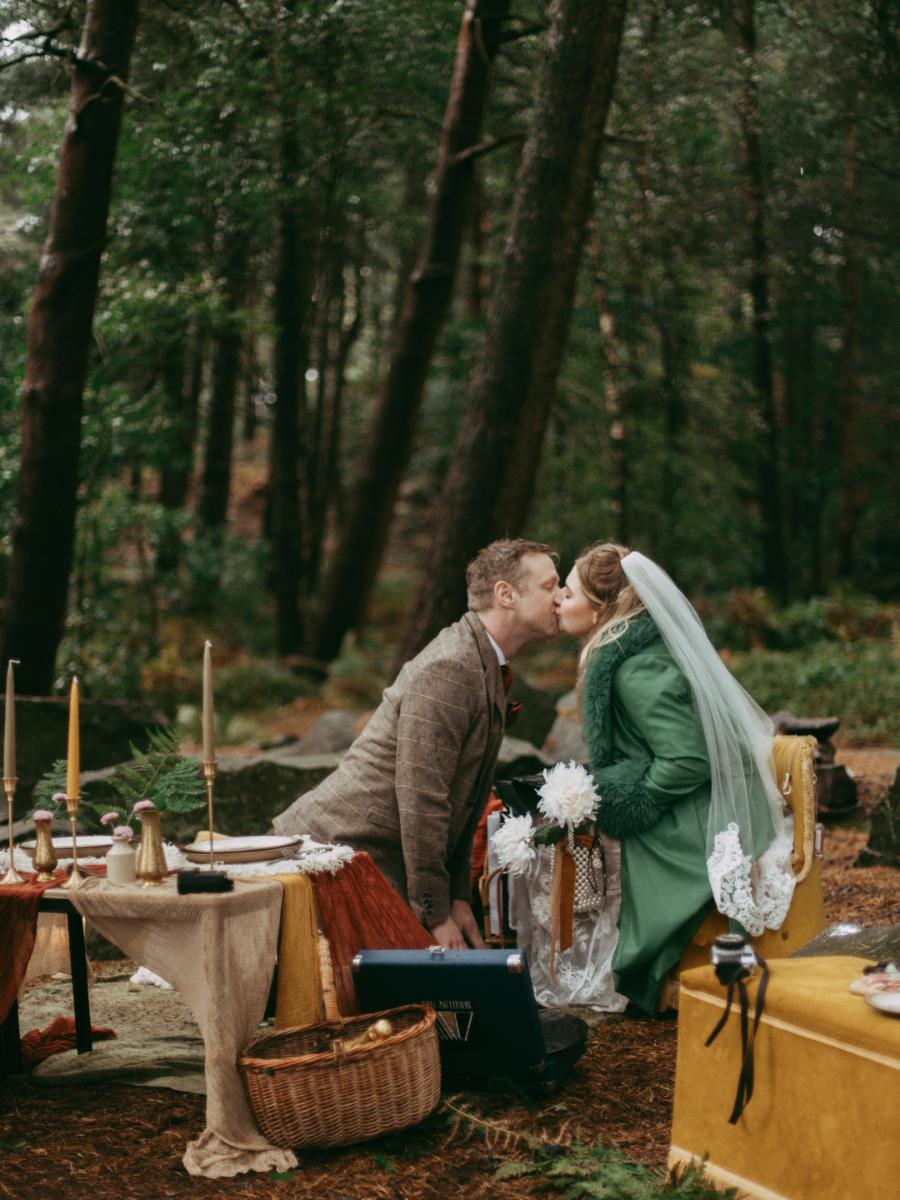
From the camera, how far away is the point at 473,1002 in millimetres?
→ 4414

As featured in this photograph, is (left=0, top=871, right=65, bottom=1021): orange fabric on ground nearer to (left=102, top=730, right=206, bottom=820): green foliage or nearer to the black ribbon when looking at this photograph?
(left=102, top=730, right=206, bottom=820): green foliage

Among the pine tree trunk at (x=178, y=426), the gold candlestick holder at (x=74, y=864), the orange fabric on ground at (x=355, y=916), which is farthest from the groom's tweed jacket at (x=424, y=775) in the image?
the pine tree trunk at (x=178, y=426)

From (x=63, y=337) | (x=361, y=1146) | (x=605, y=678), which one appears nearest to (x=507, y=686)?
(x=605, y=678)

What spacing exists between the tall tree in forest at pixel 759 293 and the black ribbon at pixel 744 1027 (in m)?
12.2

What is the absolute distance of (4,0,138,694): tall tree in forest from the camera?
28.4 feet

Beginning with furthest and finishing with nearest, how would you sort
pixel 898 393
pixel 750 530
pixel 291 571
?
pixel 898 393
pixel 750 530
pixel 291 571

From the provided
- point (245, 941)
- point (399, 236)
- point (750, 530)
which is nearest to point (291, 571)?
point (399, 236)

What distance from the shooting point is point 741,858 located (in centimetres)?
508

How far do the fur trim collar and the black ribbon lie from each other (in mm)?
1966

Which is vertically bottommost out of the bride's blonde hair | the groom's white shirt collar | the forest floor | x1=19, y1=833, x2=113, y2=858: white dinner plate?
the forest floor

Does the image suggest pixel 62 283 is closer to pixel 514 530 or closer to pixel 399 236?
pixel 514 530

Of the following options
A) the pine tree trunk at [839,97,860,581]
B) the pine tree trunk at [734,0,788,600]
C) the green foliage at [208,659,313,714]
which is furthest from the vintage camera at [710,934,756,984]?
the pine tree trunk at [839,97,860,581]

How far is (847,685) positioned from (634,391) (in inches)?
225

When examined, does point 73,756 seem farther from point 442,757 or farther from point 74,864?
point 442,757
